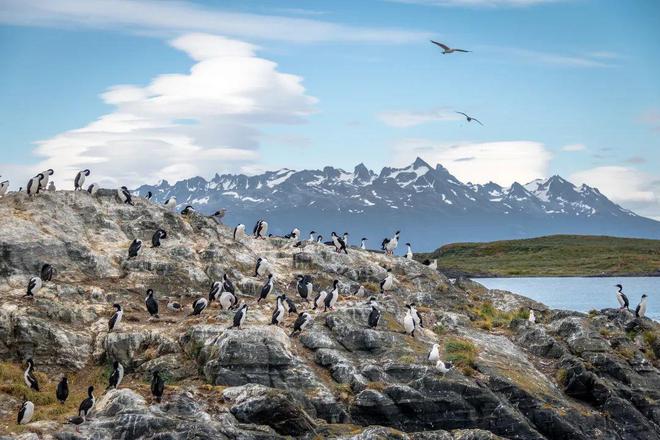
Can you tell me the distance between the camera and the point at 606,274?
146 m

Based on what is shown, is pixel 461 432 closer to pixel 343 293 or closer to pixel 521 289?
pixel 343 293

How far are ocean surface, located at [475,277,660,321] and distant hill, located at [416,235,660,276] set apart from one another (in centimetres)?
598

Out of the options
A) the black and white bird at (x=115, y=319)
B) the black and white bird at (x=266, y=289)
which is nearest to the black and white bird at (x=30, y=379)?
the black and white bird at (x=115, y=319)

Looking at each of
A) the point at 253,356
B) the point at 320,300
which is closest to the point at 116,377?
the point at 253,356

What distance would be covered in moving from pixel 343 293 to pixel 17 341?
53.3 feet

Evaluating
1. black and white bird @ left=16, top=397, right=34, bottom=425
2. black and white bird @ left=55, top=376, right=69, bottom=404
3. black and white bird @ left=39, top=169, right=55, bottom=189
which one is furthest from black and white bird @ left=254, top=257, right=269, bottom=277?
black and white bird @ left=16, top=397, right=34, bottom=425

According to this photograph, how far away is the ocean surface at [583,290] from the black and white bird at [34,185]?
5173 cm

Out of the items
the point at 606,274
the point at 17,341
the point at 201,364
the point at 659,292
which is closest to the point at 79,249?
the point at 17,341

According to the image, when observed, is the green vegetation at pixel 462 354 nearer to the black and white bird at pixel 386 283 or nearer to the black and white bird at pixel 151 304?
the black and white bird at pixel 386 283

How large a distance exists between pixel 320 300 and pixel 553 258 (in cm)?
14004

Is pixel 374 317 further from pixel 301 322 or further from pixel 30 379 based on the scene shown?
pixel 30 379

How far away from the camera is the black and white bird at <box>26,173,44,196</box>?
4019 cm

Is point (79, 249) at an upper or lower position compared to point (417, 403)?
upper

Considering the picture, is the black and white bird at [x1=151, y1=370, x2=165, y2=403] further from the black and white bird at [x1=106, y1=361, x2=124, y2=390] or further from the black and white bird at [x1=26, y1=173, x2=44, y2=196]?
the black and white bird at [x1=26, y1=173, x2=44, y2=196]
